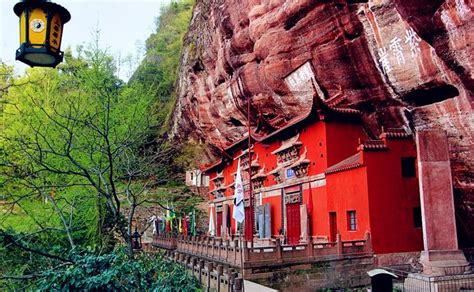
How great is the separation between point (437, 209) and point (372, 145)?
125 inches

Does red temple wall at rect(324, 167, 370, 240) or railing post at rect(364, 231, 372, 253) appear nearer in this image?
railing post at rect(364, 231, 372, 253)

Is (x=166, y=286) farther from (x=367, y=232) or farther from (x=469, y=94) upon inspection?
(x=469, y=94)

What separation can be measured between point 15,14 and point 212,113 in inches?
981

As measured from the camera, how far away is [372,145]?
14492 millimetres

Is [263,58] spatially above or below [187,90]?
below

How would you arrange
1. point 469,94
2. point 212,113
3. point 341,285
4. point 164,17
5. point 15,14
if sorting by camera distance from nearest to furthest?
1. point 15,14
2. point 469,94
3. point 341,285
4. point 212,113
5. point 164,17

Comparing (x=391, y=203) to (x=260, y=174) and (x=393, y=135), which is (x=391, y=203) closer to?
(x=393, y=135)

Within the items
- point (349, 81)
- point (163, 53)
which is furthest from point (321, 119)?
point (163, 53)

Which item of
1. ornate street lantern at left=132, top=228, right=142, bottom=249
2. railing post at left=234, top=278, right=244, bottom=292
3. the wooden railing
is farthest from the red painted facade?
ornate street lantern at left=132, top=228, right=142, bottom=249

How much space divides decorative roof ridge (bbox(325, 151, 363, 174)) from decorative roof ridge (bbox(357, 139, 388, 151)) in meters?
0.47

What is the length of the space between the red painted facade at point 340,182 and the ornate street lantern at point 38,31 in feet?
37.8

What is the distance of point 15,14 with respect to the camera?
11.4 feet

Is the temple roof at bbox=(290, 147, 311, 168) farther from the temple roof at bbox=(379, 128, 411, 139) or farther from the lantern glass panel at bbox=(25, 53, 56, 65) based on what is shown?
the lantern glass panel at bbox=(25, 53, 56, 65)

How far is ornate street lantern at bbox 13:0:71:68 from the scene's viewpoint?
336cm
